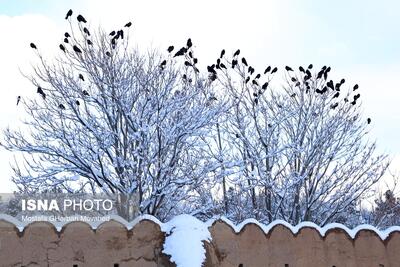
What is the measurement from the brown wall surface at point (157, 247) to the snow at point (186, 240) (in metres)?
0.13

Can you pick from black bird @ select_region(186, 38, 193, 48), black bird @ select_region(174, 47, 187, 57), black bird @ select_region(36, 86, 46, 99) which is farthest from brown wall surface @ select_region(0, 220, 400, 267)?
black bird @ select_region(186, 38, 193, 48)

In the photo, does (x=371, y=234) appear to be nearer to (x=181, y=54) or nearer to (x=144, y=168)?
(x=144, y=168)

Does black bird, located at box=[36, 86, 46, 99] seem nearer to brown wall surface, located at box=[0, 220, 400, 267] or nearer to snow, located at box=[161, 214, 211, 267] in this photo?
brown wall surface, located at box=[0, 220, 400, 267]

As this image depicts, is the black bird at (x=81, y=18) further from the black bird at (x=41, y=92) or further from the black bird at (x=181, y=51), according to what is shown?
the black bird at (x=181, y=51)

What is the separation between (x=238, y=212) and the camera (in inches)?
707

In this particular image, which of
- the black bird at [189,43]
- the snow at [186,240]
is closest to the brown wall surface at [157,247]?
the snow at [186,240]

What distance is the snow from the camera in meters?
8.31

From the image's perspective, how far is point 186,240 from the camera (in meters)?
8.48

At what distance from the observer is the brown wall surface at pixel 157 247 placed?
334 inches

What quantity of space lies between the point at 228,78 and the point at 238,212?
160 inches

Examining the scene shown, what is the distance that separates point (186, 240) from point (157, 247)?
1.85 feet

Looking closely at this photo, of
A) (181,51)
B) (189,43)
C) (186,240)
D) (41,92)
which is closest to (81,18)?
(41,92)

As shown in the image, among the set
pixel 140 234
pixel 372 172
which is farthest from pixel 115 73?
pixel 372 172

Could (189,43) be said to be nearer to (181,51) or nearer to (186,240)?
(181,51)
